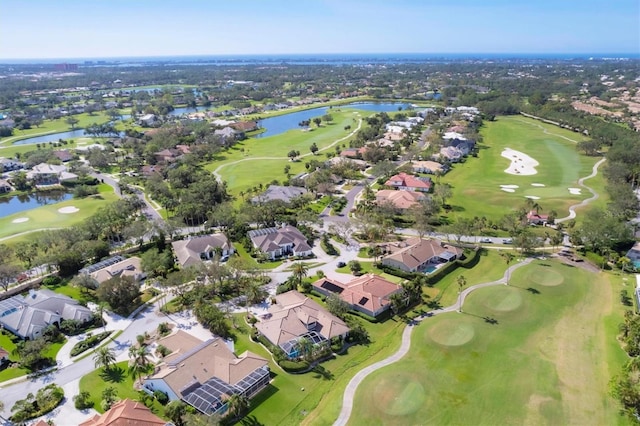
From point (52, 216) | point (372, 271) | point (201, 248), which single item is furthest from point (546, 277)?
point (52, 216)

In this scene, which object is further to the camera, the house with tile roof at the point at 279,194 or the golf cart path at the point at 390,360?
the house with tile roof at the point at 279,194

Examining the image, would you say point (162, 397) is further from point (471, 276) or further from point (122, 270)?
point (471, 276)

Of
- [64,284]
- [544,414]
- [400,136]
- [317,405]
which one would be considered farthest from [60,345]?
[400,136]

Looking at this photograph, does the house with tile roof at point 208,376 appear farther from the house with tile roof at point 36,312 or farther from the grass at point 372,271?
the grass at point 372,271

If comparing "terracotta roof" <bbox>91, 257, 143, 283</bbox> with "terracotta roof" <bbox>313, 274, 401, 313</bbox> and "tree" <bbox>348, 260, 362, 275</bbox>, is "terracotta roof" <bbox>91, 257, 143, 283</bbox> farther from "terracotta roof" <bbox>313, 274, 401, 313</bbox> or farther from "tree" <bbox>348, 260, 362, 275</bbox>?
"tree" <bbox>348, 260, 362, 275</bbox>

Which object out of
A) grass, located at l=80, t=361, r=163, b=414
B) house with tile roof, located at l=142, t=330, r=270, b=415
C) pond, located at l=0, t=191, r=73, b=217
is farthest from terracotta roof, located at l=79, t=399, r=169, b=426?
pond, located at l=0, t=191, r=73, b=217

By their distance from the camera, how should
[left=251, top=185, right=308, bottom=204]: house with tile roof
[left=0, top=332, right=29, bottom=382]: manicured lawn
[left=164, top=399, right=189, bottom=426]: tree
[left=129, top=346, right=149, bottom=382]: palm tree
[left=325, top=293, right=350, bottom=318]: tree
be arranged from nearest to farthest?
1. [left=164, top=399, right=189, bottom=426]: tree
2. [left=129, top=346, right=149, bottom=382]: palm tree
3. [left=0, top=332, right=29, bottom=382]: manicured lawn
4. [left=325, top=293, right=350, bottom=318]: tree
5. [left=251, top=185, right=308, bottom=204]: house with tile roof

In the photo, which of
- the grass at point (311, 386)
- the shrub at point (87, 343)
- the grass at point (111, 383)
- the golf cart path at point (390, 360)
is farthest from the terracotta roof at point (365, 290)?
the shrub at point (87, 343)
